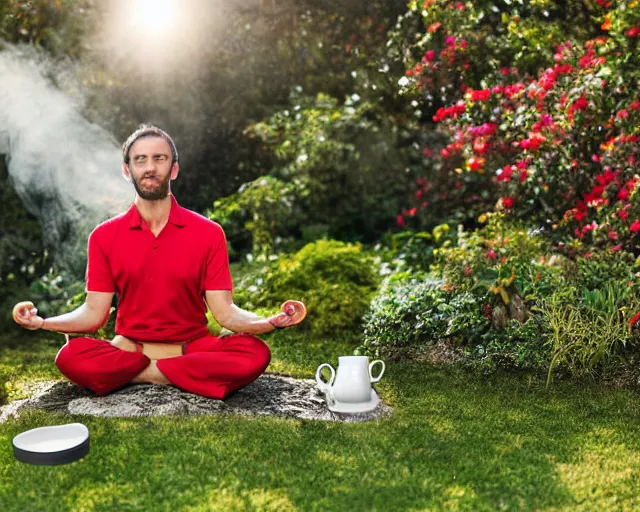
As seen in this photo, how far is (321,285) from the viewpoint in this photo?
667 cm

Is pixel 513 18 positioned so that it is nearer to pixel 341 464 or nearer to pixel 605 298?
pixel 605 298

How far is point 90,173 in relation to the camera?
729 centimetres

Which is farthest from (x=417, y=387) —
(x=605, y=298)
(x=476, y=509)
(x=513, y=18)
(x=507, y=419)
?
(x=513, y=18)

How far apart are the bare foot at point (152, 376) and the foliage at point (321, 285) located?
178cm

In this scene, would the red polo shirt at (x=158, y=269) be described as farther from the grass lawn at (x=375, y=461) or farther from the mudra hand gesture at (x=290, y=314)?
the grass lawn at (x=375, y=461)

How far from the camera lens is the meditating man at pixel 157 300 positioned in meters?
4.63

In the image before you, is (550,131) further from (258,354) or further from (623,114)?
(258,354)

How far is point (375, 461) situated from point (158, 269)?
1608 millimetres

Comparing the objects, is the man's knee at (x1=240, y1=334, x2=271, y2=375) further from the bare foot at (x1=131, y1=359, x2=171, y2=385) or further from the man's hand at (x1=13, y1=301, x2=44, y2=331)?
the man's hand at (x1=13, y1=301, x2=44, y2=331)

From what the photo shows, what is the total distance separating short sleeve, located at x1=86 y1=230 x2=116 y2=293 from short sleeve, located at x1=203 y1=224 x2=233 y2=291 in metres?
0.53

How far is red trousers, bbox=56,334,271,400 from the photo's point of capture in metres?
4.61

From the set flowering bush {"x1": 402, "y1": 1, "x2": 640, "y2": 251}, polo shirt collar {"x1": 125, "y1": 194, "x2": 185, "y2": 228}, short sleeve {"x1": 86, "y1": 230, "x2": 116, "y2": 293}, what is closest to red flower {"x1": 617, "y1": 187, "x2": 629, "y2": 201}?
flowering bush {"x1": 402, "y1": 1, "x2": 640, "y2": 251}

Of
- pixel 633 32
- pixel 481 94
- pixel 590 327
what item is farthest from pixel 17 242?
pixel 633 32

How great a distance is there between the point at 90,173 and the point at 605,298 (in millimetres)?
4270
